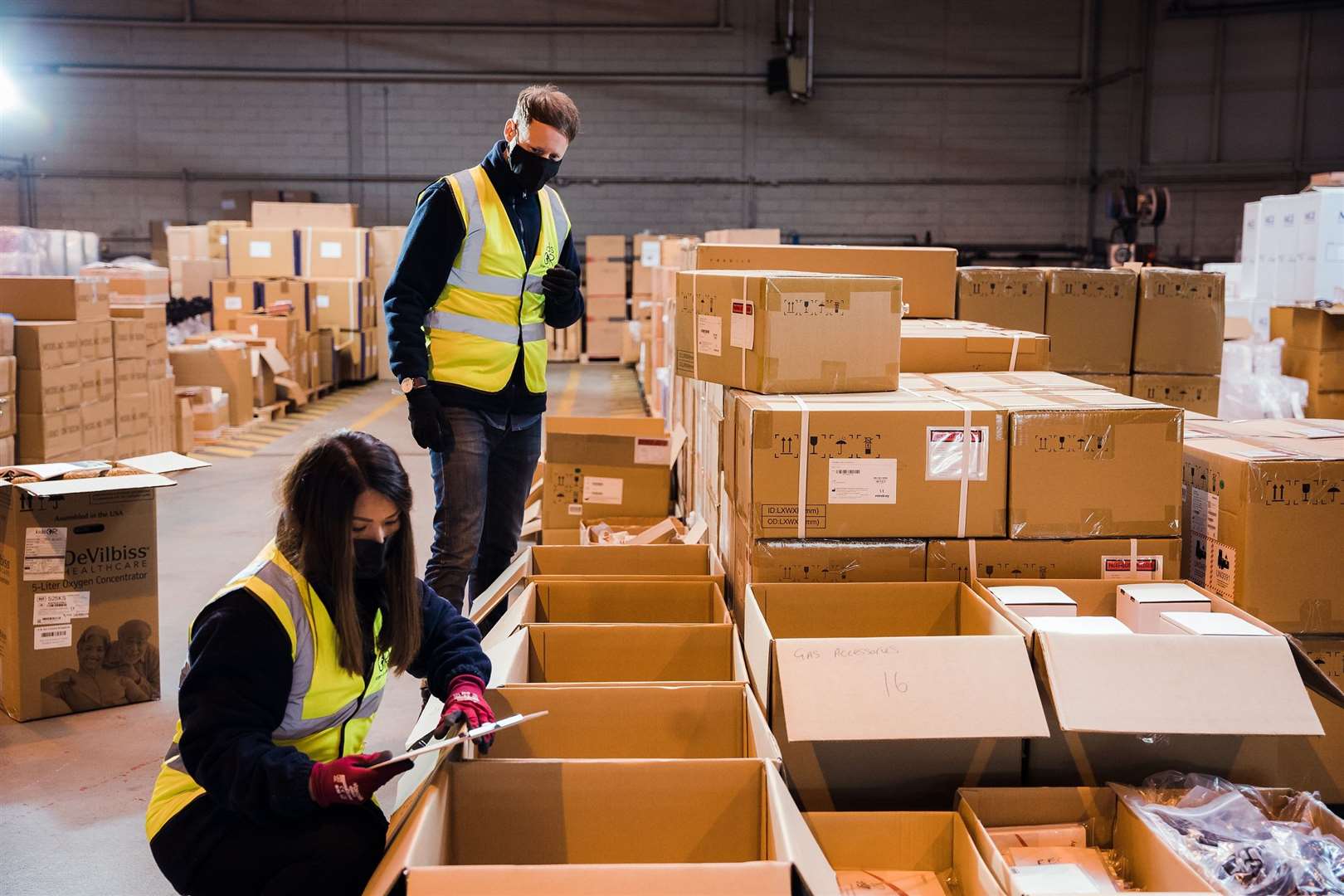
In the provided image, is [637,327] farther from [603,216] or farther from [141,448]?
[141,448]

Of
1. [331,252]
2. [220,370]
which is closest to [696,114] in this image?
[331,252]

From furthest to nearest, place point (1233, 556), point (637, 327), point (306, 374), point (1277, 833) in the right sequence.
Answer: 1. point (637, 327)
2. point (306, 374)
3. point (1233, 556)
4. point (1277, 833)

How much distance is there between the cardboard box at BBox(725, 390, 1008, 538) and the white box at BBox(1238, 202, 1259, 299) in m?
4.89

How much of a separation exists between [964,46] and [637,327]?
5.99 meters

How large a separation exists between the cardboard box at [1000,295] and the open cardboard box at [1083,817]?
8.10 ft

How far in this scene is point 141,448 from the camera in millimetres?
7039

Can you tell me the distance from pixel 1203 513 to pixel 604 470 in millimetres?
2393

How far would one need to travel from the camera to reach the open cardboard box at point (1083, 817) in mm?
2012

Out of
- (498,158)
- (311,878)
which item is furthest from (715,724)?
(498,158)

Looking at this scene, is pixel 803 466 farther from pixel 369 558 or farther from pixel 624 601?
pixel 369 558

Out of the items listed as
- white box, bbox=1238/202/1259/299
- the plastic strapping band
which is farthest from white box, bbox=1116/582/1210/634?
white box, bbox=1238/202/1259/299

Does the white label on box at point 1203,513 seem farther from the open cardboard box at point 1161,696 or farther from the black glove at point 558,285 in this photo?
the black glove at point 558,285

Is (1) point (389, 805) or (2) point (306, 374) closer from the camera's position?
(1) point (389, 805)

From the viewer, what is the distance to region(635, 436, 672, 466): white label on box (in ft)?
14.8
